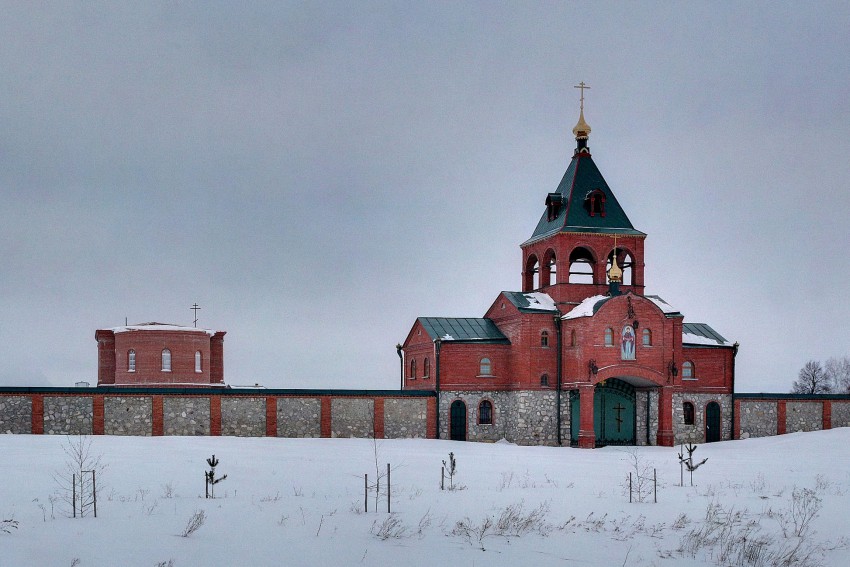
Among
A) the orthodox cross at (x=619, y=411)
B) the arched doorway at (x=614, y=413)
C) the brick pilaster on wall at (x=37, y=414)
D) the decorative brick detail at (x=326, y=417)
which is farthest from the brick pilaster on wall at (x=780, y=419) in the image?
the brick pilaster on wall at (x=37, y=414)

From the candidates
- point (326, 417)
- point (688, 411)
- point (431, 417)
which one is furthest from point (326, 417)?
point (688, 411)

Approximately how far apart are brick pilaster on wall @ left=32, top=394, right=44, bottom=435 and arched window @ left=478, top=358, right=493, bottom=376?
54.9ft

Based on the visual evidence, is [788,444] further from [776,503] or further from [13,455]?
[13,455]

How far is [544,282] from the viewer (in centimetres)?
4203

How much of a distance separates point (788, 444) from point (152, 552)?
29644 millimetres

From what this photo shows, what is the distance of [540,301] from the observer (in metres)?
40.6

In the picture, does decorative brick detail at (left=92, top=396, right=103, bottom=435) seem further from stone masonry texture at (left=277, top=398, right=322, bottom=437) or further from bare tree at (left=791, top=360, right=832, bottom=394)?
bare tree at (left=791, top=360, right=832, bottom=394)

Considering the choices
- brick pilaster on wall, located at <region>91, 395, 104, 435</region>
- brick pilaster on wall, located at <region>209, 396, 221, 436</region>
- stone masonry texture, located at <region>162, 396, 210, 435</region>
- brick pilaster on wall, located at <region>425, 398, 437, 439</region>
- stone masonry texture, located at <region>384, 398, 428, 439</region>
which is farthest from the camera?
brick pilaster on wall, located at <region>425, 398, 437, 439</region>

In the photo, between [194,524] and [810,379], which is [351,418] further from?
[810,379]

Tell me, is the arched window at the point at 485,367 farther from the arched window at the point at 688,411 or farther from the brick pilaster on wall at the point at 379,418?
the arched window at the point at 688,411

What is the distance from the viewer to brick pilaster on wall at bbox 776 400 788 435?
43688mm

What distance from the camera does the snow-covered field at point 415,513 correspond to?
15141 millimetres

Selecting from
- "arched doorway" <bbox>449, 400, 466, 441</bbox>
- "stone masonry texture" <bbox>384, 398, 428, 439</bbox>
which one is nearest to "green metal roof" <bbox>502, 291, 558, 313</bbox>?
"arched doorway" <bbox>449, 400, 466, 441</bbox>

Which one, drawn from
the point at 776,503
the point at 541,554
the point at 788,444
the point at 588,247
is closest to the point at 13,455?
the point at 541,554
